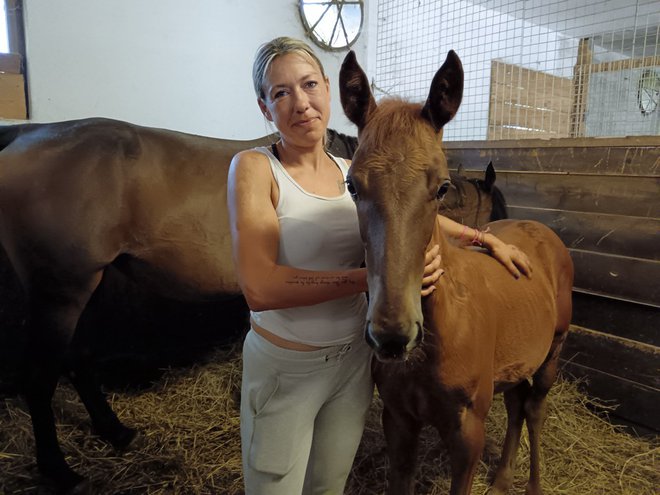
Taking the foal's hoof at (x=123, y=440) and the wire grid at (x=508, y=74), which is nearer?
the foal's hoof at (x=123, y=440)

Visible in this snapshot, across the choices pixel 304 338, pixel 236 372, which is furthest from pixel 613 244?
pixel 236 372

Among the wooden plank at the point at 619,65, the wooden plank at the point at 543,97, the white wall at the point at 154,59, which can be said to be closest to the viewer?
the white wall at the point at 154,59

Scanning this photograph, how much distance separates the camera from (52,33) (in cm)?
261

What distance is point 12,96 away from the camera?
250 centimetres

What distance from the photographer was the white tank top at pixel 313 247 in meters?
0.99

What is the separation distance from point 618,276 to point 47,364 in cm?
272

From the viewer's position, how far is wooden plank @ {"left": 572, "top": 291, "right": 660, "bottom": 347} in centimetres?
214

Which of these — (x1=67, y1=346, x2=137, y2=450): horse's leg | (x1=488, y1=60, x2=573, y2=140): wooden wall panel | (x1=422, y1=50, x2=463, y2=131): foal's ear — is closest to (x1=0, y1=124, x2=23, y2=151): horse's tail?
(x1=67, y1=346, x2=137, y2=450): horse's leg

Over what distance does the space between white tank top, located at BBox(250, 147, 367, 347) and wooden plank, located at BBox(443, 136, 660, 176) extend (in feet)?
6.18

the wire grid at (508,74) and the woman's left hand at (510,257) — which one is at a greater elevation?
the wire grid at (508,74)

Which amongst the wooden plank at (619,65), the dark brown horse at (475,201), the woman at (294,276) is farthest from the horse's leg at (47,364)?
the wooden plank at (619,65)

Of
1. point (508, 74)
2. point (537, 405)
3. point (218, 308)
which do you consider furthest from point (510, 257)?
point (508, 74)

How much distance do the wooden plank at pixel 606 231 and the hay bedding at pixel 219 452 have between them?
0.81 metres

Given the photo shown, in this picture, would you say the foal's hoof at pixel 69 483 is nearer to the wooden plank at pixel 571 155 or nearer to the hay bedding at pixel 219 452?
the hay bedding at pixel 219 452
